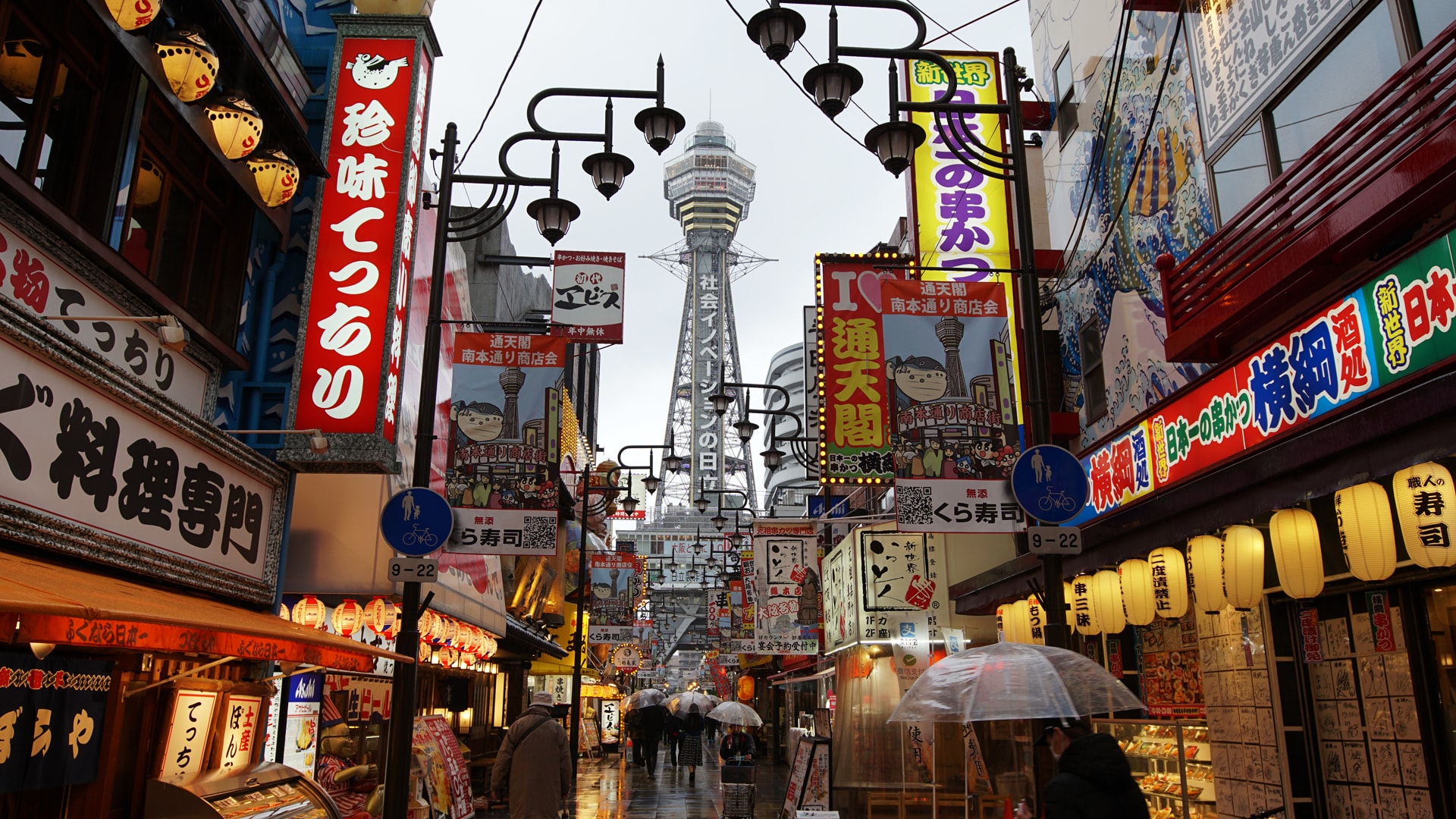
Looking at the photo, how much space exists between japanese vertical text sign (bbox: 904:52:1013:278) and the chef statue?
11.5 m

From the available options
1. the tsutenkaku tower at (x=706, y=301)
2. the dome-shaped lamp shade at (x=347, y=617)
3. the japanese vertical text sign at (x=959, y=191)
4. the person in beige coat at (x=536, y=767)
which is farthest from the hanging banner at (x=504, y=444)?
the tsutenkaku tower at (x=706, y=301)

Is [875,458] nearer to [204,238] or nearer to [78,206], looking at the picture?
[204,238]

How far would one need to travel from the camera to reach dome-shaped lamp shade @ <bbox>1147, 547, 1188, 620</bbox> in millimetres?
9586

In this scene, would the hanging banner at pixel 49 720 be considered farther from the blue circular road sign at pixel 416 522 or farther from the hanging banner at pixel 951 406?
the hanging banner at pixel 951 406

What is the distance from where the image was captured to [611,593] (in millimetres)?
34438

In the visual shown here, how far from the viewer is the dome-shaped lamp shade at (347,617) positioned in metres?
13.0

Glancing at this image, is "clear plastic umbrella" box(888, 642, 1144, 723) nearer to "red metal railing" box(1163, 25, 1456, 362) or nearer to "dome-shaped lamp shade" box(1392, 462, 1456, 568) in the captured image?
"dome-shaped lamp shade" box(1392, 462, 1456, 568)

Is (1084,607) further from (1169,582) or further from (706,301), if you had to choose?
(706,301)

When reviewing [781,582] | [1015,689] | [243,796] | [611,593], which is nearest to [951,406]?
[1015,689]

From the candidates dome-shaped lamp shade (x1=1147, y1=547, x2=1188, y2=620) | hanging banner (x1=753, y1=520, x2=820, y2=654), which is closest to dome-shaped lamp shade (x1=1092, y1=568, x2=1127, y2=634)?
dome-shaped lamp shade (x1=1147, y1=547, x2=1188, y2=620)

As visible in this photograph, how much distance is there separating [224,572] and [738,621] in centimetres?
3084

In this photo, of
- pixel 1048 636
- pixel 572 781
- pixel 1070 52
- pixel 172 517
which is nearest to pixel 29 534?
pixel 172 517

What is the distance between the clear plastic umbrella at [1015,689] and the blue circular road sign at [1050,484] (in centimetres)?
127

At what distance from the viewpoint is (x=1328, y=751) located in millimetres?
9875
